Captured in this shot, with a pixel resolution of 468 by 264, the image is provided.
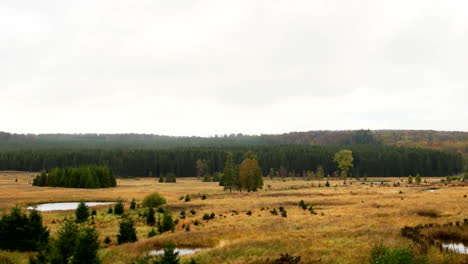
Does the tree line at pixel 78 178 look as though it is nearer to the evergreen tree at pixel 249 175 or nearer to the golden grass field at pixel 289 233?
the evergreen tree at pixel 249 175

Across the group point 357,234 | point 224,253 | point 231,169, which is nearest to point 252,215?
point 357,234

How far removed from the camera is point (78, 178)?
127 metres

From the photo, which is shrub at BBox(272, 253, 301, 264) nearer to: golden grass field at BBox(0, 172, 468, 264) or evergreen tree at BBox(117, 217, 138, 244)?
golden grass field at BBox(0, 172, 468, 264)

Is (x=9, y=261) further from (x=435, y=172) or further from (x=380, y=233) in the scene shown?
(x=435, y=172)

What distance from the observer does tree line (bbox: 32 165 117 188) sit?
125m

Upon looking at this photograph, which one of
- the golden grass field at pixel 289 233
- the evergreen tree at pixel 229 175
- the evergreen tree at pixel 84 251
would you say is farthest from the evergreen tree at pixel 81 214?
the evergreen tree at pixel 229 175

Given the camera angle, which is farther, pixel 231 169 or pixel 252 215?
pixel 231 169

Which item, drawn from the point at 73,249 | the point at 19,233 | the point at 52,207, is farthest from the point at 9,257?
the point at 52,207

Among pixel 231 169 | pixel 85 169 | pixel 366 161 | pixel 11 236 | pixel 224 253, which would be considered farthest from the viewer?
pixel 366 161

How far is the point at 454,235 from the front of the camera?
34500 mm

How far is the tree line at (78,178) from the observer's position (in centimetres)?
12544

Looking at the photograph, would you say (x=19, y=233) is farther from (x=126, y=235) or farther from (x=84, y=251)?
(x=84, y=251)

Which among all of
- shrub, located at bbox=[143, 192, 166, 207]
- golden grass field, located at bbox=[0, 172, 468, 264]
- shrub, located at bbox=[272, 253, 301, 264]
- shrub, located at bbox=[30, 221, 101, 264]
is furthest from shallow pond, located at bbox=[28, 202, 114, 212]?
shrub, located at bbox=[272, 253, 301, 264]

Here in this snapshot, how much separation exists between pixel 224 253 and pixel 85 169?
107665mm
